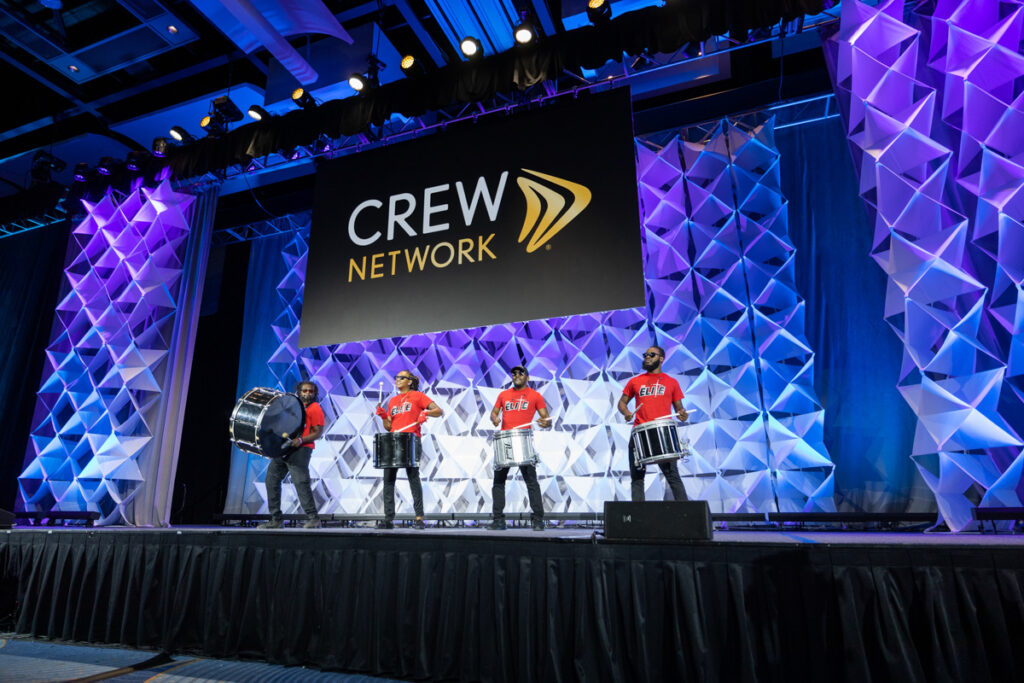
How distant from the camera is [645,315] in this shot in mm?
6945

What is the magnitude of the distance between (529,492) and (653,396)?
1.33 metres

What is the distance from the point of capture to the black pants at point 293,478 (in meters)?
5.21

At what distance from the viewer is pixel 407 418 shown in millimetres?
5508

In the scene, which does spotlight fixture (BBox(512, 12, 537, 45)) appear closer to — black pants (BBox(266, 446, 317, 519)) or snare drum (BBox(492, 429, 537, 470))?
snare drum (BBox(492, 429, 537, 470))

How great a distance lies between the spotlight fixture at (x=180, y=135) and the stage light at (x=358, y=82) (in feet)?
8.16

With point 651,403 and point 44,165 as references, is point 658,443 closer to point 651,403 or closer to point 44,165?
point 651,403

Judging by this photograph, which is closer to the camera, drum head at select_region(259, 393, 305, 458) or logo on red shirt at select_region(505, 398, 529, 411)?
drum head at select_region(259, 393, 305, 458)

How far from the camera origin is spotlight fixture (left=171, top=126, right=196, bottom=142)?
24.1 feet

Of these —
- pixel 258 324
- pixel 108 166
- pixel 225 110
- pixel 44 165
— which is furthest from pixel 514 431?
pixel 44 165

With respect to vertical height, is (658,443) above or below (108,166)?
below

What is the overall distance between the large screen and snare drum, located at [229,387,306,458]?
5.42 ft

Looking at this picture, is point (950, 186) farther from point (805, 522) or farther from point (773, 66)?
point (805, 522)

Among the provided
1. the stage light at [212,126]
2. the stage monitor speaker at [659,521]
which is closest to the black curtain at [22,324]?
the stage light at [212,126]

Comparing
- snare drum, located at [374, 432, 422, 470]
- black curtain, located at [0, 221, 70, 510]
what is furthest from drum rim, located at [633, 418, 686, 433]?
→ black curtain, located at [0, 221, 70, 510]
